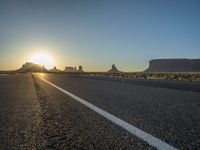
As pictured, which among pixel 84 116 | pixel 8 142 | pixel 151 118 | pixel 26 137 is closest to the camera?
pixel 8 142

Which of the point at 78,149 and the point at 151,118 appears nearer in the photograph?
the point at 78,149

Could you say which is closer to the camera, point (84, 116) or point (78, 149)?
point (78, 149)

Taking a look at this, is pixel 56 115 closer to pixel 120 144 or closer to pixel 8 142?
pixel 8 142

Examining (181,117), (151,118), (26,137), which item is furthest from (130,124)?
(26,137)

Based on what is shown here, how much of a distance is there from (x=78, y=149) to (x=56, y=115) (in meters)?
2.72

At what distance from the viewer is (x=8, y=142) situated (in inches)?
141

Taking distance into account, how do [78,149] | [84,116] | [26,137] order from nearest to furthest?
[78,149] < [26,137] < [84,116]

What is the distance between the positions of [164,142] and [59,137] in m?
1.26

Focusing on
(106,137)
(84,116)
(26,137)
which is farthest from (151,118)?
(26,137)

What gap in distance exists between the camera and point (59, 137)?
149 inches

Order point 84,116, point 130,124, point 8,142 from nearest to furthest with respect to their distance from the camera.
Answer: point 8,142
point 130,124
point 84,116

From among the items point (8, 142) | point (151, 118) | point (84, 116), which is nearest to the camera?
point (8, 142)

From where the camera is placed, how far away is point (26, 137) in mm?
3838

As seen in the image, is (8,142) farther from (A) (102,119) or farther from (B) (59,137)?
(A) (102,119)
